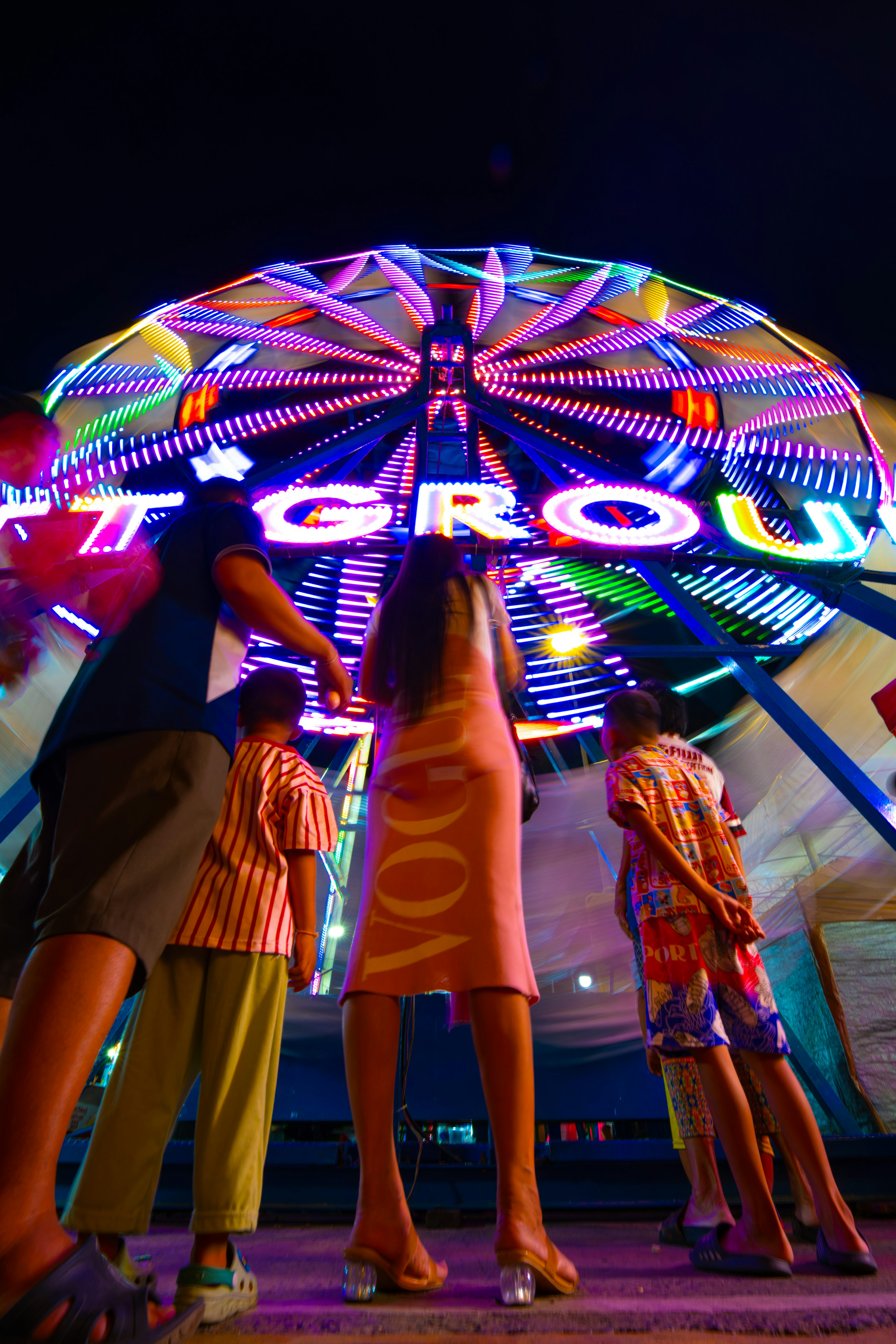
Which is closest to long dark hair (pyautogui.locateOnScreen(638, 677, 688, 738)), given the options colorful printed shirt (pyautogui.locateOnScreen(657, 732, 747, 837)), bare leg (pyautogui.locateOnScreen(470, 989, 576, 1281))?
colorful printed shirt (pyautogui.locateOnScreen(657, 732, 747, 837))

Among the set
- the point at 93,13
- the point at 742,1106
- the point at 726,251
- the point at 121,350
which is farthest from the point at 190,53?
the point at 742,1106

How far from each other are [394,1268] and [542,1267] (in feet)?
0.94

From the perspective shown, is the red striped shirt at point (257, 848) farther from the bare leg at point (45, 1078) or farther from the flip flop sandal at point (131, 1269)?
the flip flop sandal at point (131, 1269)

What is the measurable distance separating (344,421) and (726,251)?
16.6 feet

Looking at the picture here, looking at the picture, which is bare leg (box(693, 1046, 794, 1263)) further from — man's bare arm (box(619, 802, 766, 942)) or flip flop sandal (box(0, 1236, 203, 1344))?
flip flop sandal (box(0, 1236, 203, 1344))

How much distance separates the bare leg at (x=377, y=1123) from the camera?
1360mm

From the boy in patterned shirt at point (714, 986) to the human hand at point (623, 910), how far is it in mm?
208

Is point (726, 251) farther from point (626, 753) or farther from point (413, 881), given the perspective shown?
point (413, 881)

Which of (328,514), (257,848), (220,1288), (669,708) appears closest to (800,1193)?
(669,708)

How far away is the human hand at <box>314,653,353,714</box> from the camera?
5.72 ft

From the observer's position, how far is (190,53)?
11.3 feet

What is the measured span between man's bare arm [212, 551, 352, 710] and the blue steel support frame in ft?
10.1

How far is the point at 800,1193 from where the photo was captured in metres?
2.34

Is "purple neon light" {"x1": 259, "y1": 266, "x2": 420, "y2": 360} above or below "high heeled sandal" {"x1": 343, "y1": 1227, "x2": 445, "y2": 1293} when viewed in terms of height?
above
